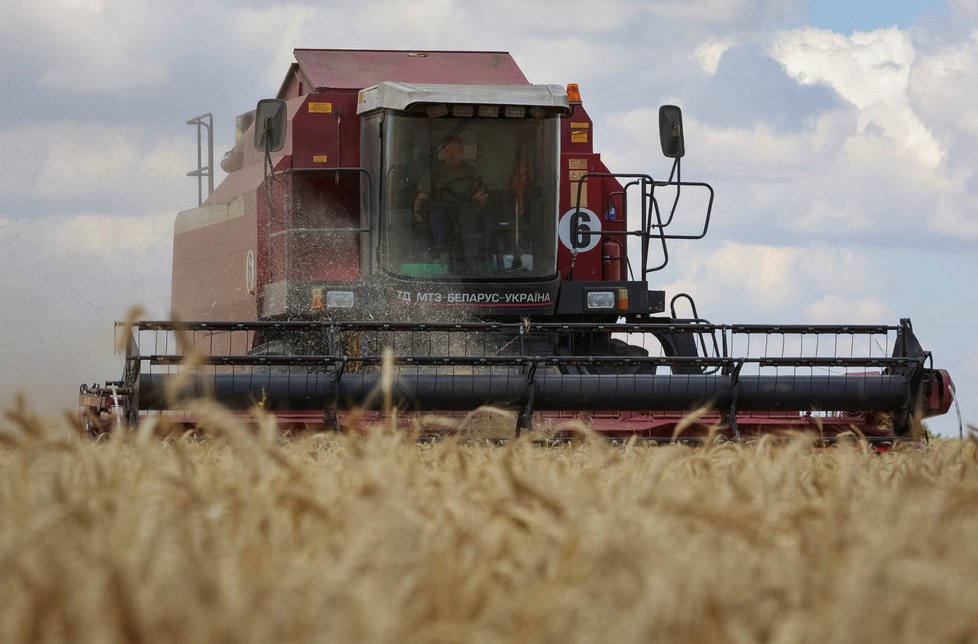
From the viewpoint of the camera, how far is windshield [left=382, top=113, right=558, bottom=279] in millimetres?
8867

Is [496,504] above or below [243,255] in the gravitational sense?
below

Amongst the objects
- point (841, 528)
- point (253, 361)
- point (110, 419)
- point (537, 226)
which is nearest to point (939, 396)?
point (537, 226)

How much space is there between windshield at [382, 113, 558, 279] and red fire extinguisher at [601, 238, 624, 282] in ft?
2.94

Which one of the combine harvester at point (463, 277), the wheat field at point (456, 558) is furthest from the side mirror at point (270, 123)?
the wheat field at point (456, 558)

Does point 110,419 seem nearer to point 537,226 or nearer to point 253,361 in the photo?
point 253,361

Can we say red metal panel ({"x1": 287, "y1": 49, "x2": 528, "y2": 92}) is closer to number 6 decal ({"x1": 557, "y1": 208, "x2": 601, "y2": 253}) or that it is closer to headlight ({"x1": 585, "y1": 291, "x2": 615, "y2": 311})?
number 6 decal ({"x1": 557, "y1": 208, "x2": 601, "y2": 253})

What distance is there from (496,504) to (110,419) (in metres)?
5.33

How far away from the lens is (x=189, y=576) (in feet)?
4.14

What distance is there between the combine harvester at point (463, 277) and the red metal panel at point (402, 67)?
2 centimetres

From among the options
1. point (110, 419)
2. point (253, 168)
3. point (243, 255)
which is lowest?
point (110, 419)

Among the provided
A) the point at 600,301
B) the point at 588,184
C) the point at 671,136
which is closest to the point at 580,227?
the point at 588,184

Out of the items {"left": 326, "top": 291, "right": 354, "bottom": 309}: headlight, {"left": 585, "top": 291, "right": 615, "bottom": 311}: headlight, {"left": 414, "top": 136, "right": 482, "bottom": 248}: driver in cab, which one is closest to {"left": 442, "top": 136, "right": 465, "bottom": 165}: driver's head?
{"left": 414, "top": 136, "right": 482, "bottom": 248}: driver in cab

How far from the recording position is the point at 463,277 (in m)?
8.85

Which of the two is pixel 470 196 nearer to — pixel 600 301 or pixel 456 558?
pixel 600 301
